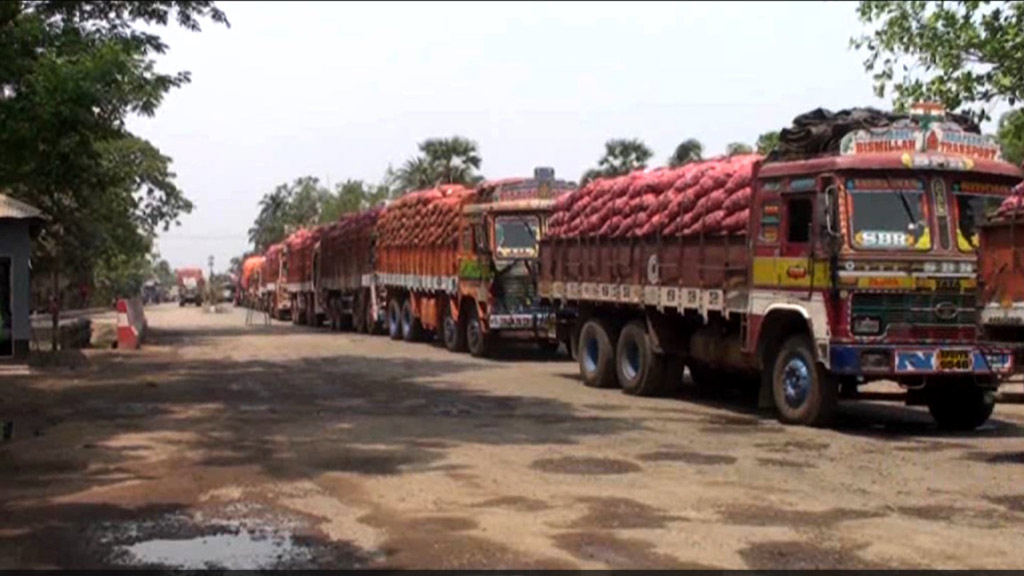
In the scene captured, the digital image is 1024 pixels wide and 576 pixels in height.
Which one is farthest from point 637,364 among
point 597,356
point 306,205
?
point 306,205

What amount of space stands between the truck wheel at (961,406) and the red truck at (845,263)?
16mm

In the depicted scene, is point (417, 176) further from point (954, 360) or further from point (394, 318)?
point (954, 360)

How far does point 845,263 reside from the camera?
1167 centimetres

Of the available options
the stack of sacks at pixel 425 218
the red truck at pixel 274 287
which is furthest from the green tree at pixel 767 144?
the red truck at pixel 274 287

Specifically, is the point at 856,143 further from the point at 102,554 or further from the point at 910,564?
the point at 102,554

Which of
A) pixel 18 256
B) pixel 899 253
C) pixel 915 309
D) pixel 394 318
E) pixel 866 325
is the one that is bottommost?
pixel 394 318

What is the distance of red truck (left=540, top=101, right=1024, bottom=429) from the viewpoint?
1171 cm

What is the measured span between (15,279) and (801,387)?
49.9ft

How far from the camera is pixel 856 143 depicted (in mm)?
11977

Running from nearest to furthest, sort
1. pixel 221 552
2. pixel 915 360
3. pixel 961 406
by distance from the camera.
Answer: pixel 221 552
pixel 915 360
pixel 961 406

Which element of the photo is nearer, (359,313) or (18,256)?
(18,256)

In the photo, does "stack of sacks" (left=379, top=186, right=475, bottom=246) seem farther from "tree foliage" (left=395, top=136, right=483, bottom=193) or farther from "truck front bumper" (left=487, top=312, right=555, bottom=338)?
"tree foliage" (left=395, top=136, right=483, bottom=193)

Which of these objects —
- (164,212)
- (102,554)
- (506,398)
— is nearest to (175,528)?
(102,554)

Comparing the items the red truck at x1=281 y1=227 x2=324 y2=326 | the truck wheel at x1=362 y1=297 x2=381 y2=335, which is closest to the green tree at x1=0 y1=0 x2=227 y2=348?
the truck wheel at x1=362 y1=297 x2=381 y2=335
